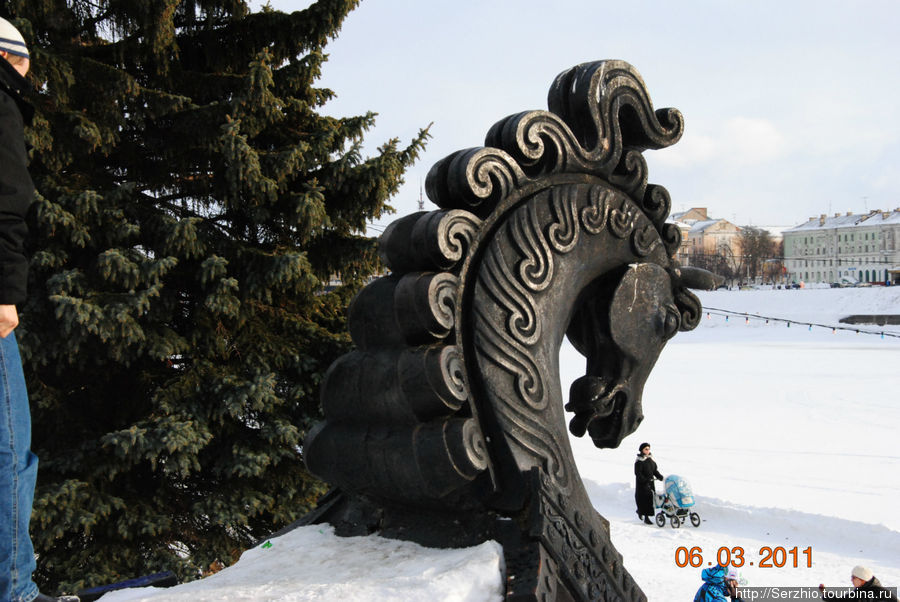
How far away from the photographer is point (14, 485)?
5.96 feet

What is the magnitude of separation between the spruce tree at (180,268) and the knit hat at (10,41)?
4.10 metres

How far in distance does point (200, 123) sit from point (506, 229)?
17.5 ft

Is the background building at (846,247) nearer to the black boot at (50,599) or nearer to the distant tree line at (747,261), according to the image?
the distant tree line at (747,261)

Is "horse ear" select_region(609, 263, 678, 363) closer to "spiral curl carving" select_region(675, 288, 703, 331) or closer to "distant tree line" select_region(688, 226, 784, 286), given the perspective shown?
"spiral curl carving" select_region(675, 288, 703, 331)

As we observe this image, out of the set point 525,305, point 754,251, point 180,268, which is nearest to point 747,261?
point 754,251

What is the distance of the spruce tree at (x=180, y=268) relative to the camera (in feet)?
20.2

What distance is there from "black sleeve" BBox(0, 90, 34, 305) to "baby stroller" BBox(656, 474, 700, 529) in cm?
912

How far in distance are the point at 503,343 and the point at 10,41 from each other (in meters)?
1.46

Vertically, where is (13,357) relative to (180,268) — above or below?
below

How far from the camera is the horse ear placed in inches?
102
